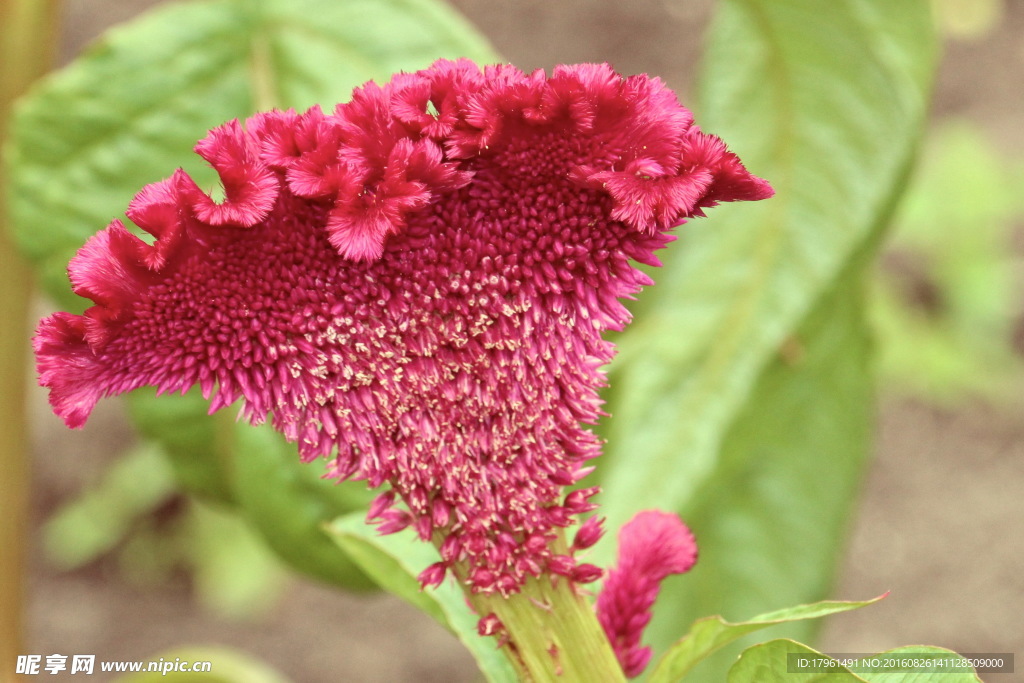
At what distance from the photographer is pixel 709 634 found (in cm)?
55

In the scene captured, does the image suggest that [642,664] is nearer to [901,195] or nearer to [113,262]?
[113,262]

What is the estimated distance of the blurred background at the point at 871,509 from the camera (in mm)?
1981

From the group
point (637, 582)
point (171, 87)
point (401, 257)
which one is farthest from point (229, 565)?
point (401, 257)

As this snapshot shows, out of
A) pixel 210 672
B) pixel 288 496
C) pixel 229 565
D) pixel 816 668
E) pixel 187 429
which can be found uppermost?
pixel 229 565

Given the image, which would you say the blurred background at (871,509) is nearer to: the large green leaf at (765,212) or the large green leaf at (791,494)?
the large green leaf at (791,494)

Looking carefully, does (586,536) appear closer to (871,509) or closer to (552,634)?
(552,634)

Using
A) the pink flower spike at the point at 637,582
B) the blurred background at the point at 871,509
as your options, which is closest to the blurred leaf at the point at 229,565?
the blurred background at the point at 871,509

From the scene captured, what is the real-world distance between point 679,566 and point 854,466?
2.11ft

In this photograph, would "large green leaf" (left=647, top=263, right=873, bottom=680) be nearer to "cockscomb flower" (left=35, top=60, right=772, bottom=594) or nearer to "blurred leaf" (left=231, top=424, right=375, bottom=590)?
"blurred leaf" (left=231, top=424, right=375, bottom=590)

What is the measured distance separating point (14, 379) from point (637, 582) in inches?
23.3

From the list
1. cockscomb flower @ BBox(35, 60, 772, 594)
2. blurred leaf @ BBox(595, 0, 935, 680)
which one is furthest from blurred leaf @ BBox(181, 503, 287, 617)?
cockscomb flower @ BBox(35, 60, 772, 594)

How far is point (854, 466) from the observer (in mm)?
1190

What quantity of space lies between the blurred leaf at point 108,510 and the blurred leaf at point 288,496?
43.0 inches

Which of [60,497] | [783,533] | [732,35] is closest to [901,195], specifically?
[732,35]
